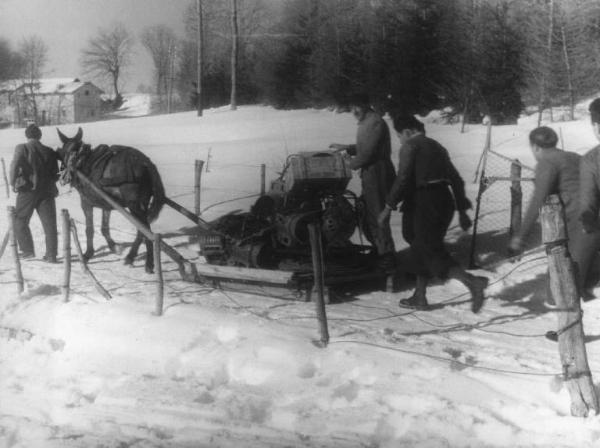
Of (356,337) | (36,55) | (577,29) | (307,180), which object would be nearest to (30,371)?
(356,337)

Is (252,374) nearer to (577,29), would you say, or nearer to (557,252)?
(557,252)

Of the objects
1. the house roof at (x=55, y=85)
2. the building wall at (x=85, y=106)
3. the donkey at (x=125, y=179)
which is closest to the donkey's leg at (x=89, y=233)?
the donkey at (x=125, y=179)

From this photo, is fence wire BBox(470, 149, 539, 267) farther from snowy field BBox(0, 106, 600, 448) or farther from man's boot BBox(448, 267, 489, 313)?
man's boot BBox(448, 267, 489, 313)

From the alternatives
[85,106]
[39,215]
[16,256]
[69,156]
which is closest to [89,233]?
[39,215]

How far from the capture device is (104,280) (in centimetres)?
754

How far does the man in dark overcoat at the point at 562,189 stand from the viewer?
5.42m

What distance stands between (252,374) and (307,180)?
9.13 feet

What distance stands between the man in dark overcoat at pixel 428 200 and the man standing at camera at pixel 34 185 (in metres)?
4.62

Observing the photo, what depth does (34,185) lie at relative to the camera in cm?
863

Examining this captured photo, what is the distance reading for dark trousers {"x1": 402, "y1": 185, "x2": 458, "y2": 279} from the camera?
6.17 meters

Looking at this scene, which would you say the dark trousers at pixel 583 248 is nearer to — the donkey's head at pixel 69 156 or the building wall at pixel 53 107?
the donkey's head at pixel 69 156

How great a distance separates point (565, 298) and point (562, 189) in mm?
1667

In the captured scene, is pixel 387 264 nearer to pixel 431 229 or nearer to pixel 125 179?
pixel 431 229

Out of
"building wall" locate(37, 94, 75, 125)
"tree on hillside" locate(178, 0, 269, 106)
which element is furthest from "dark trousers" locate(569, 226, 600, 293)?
"building wall" locate(37, 94, 75, 125)
